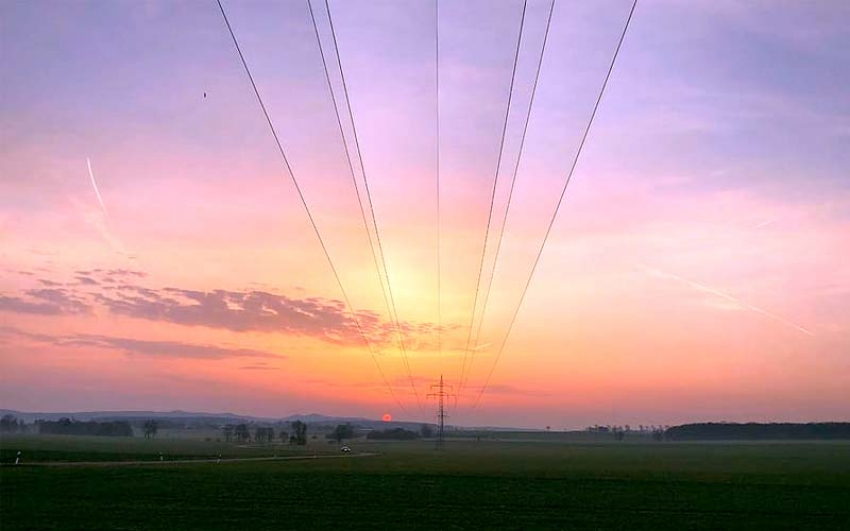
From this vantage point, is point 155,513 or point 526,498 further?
point 526,498

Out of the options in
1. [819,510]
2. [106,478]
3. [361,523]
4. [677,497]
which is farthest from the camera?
[106,478]

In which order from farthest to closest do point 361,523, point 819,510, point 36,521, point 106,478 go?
1. point 106,478
2. point 819,510
3. point 361,523
4. point 36,521

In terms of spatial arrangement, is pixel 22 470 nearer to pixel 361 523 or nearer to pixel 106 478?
pixel 106 478

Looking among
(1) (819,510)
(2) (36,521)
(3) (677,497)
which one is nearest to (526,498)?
(3) (677,497)

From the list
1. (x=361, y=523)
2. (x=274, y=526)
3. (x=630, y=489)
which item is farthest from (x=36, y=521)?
(x=630, y=489)

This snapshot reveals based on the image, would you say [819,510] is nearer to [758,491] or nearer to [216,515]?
[758,491]

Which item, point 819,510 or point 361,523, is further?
point 819,510

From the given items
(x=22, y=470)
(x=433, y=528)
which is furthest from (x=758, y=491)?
(x=22, y=470)

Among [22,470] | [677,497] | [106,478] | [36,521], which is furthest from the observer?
[22,470]

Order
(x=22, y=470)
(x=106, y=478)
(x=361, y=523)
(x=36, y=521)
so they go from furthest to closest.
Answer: (x=22, y=470)
(x=106, y=478)
(x=361, y=523)
(x=36, y=521)
